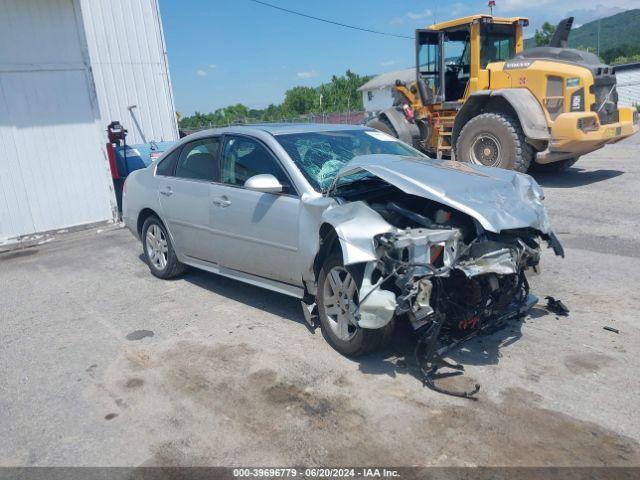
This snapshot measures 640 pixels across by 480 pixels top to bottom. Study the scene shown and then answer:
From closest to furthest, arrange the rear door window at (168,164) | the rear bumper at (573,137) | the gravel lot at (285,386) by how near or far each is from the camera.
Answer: the gravel lot at (285,386), the rear door window at (168,164), the rear bumper at (573,137)

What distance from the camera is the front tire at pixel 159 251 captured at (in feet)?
19.9

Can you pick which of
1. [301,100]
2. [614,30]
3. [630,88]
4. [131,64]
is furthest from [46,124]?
[614,30]

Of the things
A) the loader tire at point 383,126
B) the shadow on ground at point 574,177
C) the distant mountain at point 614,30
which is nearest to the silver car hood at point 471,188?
the shadow on ground at point 574,177

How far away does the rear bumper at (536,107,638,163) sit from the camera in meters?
9.11

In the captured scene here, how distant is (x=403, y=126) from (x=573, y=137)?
3.80 metres

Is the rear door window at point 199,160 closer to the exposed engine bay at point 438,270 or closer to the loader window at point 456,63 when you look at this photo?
the exposed engine bay at point 438,270

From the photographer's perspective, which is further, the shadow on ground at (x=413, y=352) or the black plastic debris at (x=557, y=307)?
the black plastic debris at (x=557, y=307)

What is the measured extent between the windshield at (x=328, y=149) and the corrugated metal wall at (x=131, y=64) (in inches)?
275

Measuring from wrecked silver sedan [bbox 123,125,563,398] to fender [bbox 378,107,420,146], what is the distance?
257 inches

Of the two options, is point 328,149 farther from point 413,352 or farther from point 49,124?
point 49,124

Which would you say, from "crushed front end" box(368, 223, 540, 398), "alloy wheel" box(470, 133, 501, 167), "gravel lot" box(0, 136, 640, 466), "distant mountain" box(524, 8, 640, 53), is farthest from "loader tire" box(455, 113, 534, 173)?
"distant mountain" box(524, 8, 640, 53)

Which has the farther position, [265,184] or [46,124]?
[46,124]

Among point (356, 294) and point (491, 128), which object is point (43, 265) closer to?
point (356, 294)

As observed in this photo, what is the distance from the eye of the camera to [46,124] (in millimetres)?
9203
